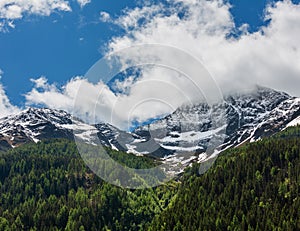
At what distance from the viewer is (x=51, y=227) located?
17512 cm

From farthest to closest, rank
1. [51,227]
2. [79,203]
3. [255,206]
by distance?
[79,203], [51,227], [255,206]

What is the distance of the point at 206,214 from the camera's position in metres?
155

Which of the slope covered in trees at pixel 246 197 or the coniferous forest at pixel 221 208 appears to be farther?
the coniferous forest at pixel 221 208

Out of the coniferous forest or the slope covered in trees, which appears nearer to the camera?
the slope covered in trees

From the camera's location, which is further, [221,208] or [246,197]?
[246,197]

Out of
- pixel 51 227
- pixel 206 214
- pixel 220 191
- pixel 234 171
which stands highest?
pixel 234 171

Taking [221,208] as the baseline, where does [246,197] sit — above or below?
above

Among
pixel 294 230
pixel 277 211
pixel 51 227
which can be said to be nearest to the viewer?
pixel 294 230

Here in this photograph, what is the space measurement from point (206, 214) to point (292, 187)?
34.9 m

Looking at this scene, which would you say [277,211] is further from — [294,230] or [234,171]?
[234,171]

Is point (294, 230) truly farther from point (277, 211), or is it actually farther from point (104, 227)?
point (104, 227)

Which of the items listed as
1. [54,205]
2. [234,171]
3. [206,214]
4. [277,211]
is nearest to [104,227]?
[54,205]

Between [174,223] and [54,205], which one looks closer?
[174,223]

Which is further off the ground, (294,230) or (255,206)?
(255,206)
